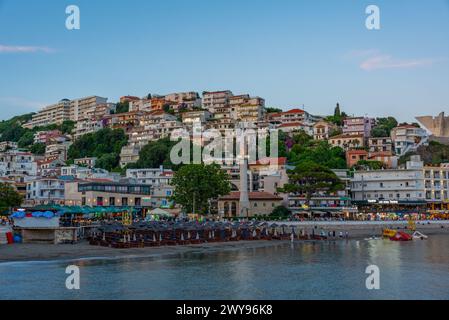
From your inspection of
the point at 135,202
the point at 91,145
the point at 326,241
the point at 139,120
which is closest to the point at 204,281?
the point at 326,241

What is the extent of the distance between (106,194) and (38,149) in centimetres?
9070

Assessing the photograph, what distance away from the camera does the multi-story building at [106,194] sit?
90.9 m

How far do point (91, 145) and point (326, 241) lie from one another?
354ft

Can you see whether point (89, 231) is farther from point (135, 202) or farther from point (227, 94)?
point (227, 94)

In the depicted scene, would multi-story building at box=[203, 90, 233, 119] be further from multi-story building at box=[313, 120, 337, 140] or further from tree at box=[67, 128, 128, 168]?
multi-story building at box=[313, 120, 337, 140]

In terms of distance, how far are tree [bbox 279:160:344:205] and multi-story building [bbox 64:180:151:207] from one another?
27.8m

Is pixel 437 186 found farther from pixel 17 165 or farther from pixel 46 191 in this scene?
pixel 17 165

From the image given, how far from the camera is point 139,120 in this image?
173 meters

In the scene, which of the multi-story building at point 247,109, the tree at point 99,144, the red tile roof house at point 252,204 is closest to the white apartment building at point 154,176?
the red tile roof house at point 252,204

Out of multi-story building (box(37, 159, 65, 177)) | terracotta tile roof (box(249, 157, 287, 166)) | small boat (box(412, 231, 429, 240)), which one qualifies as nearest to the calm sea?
small boat (box(412, 231, 429, 240))

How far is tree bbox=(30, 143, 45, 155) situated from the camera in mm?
172000

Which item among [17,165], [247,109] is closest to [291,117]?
[247,109]

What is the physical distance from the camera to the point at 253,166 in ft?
346

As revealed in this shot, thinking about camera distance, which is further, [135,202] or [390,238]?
[135,202]
